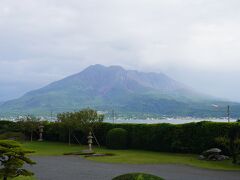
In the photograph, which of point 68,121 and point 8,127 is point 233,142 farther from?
point 8,127

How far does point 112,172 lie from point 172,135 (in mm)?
12797

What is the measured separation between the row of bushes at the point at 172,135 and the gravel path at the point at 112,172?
6.95 m

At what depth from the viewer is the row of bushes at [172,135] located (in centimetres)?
2916

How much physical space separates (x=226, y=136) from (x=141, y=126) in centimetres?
927

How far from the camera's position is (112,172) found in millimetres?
19875

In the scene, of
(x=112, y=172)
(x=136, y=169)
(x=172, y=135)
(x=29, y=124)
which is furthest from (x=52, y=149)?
(x=112, y=172)

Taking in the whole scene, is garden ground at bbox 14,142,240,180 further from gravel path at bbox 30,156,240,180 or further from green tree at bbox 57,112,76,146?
green tree at bbox 57,112,76,146

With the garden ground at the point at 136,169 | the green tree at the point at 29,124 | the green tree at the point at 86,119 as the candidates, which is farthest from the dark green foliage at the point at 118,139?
the green tree at the point at 29,124

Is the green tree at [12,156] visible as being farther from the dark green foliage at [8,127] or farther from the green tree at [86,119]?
the dark green foliage at [8,127]

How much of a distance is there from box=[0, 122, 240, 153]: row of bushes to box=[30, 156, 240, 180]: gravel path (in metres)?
6.95

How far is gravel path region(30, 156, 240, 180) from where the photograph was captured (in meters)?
18.4

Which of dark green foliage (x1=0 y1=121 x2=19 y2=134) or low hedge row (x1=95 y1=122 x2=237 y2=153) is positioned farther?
dark green foliage (x1=0 y1=121 x2=19 y2=134)

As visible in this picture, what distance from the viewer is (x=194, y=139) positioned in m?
30.2

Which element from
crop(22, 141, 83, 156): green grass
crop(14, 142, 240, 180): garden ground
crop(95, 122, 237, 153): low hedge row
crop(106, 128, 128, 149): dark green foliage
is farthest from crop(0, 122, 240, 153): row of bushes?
crop(22, 141, 83, 156): green grass
